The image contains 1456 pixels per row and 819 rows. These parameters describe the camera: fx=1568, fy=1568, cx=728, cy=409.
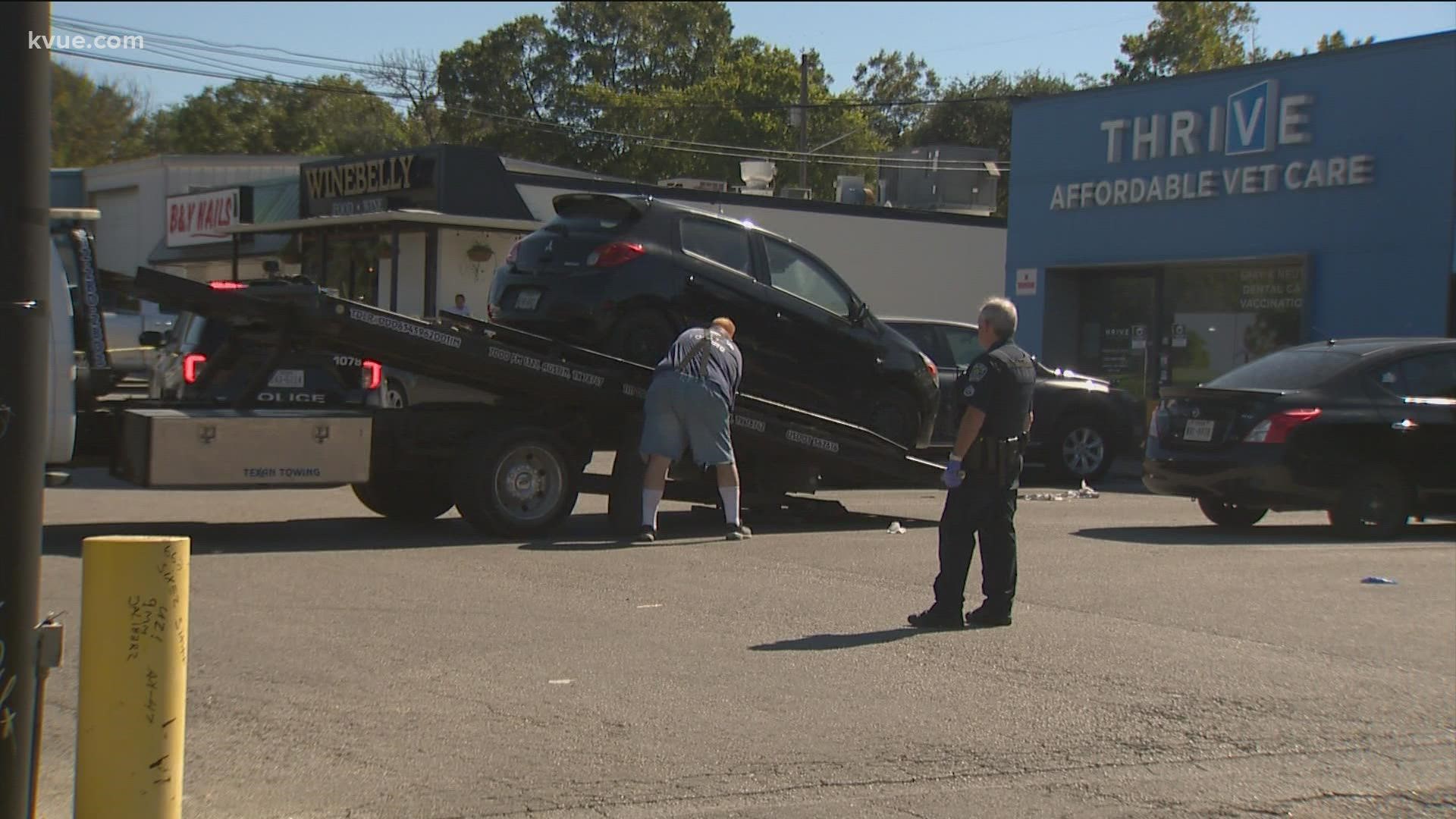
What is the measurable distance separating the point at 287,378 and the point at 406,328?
3.26 metres

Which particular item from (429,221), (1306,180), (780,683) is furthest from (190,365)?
(1306,180)

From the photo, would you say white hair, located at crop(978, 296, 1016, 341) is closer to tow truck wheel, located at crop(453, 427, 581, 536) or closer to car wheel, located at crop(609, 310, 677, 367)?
car wheel, located at crop(609, 310, 677, 367)

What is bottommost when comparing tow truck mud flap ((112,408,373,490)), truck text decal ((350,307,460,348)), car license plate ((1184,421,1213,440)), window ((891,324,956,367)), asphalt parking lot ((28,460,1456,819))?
asphalt parking lot ((28,460,1456,819))

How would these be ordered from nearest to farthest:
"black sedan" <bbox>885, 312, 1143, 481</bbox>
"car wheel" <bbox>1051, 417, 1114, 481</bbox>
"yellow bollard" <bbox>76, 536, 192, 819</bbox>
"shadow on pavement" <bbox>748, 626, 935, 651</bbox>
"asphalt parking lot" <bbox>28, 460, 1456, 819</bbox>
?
"yellow bollard" <bbox>76, 536, 192, 819</bbox> < "asphalt parking lot" <bbox>28, 460, 1456, 819</bbox> < "shadow on pavement" <bbox>748, 626, 935, 651</bbox> < "black sedan" <bbox>885, 312, 1143, 481</bbox> < "car wheel" <bbox>1051, 417, 1114, 481</bbox>

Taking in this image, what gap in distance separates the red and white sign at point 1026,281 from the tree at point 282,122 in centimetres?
5409

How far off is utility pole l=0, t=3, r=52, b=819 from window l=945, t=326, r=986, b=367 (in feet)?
45.2

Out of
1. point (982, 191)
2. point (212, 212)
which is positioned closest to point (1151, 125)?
point (982, 191)

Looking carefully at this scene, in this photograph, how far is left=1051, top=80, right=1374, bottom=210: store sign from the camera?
20031 millimetres

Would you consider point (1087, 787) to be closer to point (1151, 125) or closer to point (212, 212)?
point (1151, 125)

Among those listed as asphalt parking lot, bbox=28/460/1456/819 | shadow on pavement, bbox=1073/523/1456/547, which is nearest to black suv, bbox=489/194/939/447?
asphalt parking lot, bbox=28/460/1456/819

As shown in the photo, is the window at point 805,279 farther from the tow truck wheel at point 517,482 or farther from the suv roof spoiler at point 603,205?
the tow truck wheel at point 517,482

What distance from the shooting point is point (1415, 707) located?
22.5ft

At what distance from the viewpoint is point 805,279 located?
12867mm

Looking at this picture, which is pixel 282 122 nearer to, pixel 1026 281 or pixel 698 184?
pixel 698 184
